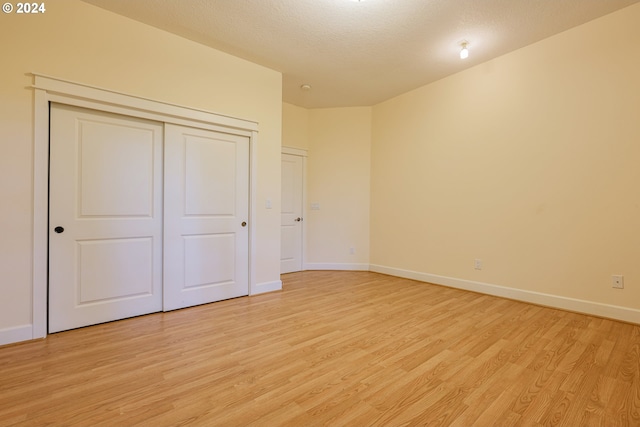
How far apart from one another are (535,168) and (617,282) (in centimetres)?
134

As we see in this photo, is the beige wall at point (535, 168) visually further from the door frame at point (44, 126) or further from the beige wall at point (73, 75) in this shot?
the door frame at point (44, 126)

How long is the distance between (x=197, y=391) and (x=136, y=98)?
103 inches

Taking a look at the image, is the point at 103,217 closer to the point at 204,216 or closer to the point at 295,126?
the point at 204,216

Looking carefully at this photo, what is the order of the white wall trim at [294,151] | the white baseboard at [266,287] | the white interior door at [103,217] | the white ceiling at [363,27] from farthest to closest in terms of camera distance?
1. the white wall trim at [294,151]
2. the white baseboard at [266,287]
3. the white ceiling at [363,27]
4. the white interior door at [103,217]

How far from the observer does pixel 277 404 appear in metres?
1.51

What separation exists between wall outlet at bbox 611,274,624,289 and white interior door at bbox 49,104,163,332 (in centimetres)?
452

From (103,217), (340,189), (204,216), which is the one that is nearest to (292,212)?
(340,189)

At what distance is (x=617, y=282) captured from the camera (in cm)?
269

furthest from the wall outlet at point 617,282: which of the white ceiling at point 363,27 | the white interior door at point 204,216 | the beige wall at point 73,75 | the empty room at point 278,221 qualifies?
the beige wall at point 73,75

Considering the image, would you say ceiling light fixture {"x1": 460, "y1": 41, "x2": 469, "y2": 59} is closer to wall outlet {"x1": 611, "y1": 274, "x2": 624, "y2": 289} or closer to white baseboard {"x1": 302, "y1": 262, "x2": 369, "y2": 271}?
wall outlet {"x1": 611, "y1": 274, "x2": 624, "y2": 289}

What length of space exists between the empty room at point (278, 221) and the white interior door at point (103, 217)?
0.06 feet

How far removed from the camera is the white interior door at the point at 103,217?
2.40 m

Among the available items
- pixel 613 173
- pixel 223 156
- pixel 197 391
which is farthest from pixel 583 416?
pixel 223 156

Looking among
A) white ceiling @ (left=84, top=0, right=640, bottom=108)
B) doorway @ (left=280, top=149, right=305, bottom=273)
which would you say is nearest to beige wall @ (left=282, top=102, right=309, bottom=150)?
doorway @ (left=280, top=149, right=305, bottom=273)
